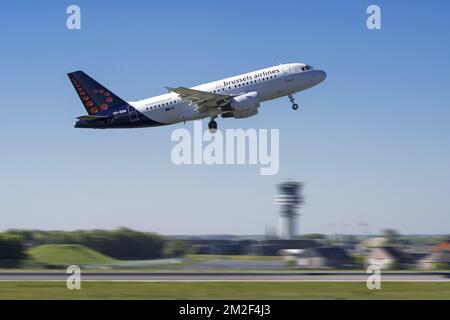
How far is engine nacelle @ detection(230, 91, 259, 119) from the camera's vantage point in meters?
63.4

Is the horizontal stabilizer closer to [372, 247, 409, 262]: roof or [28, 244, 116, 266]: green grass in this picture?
[28, 244, 116, 266]: green grass

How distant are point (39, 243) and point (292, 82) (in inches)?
2150

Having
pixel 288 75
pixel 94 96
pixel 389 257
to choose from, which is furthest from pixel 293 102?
pixel 389 257

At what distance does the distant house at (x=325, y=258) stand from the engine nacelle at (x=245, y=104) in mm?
24961

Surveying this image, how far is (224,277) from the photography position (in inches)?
2069

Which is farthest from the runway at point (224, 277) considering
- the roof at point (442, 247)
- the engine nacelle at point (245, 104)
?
the roof at point (442, 247)

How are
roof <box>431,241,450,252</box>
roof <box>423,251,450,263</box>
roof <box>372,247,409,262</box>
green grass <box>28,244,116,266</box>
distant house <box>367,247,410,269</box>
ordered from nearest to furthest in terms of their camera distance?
distant house <box>367,247,410,269</box>, green grass <box>28,244,116,266</box>, roof <box>423,251,450,263</box>, roof <box>372,247,409,262</box>, roof <box>431,241,450,252</box>

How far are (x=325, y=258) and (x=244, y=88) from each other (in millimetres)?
32161

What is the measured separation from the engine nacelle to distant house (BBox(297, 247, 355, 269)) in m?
25.0

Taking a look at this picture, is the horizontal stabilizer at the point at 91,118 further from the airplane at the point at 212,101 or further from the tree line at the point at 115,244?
the tree line at the point at 115,244

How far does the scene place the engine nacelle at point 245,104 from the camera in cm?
6344

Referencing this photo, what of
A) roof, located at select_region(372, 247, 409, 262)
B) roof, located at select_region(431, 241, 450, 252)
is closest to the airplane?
roof, located at select_region(372, 247, 409, 262)
